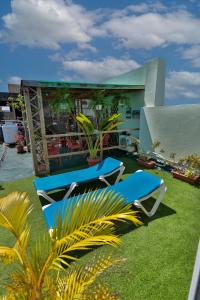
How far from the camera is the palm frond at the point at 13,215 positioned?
1.80 meters

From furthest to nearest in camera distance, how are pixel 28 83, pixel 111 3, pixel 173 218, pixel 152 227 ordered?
pixel 28 83 → pixel 111 3 → pixel 173 218 → pixel 152 227

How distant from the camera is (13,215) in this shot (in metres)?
1.87

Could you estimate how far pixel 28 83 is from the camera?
6316mm

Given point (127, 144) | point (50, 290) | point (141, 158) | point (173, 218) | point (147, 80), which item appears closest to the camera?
point (50, 290)

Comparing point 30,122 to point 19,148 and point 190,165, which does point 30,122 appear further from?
point 190,165

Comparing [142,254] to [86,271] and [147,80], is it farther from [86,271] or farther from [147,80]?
[147,80]

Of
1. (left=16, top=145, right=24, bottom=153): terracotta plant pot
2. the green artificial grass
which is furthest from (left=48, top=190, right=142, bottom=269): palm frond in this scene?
(left=16, top=145, right=24, bottom=153): terracotta plant pot

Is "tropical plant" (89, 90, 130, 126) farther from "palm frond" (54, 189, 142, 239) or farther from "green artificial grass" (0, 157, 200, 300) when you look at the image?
"palm frond" (54, 189, 142, 239)

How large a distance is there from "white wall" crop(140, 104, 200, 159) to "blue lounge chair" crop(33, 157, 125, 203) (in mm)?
2946

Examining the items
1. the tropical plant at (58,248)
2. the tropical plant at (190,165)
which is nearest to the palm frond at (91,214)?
the tropical plant at (58,248)

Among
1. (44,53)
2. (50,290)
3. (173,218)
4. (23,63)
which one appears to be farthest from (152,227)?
(23,63)

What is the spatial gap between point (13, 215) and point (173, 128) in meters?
7.12

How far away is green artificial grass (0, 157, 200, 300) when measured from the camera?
8.64 ft

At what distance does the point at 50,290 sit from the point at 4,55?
12499mm
